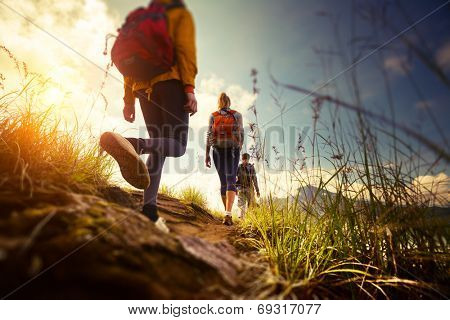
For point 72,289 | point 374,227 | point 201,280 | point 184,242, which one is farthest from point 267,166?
point 72,289

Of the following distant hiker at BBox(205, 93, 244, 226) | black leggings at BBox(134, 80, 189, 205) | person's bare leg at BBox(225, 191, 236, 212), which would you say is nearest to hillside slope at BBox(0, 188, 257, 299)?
black leggings at BBox(134, 80, 189, 205)

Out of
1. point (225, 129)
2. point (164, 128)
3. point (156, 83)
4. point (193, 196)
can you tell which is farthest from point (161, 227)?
point (193, 196)

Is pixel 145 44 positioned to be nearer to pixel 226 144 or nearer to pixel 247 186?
pixel 226 144

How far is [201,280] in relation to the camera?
0.91 meters

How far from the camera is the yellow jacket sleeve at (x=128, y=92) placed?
1.94m

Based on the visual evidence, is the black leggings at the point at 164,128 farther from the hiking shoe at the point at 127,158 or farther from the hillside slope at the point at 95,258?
the hillside slope at the point at 95,258

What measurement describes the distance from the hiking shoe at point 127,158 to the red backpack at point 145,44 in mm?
468

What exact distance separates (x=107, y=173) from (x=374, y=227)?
94.0 inches

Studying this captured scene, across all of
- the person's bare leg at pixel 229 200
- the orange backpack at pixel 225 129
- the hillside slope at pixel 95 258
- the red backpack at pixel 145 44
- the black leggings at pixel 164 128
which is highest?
the orange backpack at pixel 225 129

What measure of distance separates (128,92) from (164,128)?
56 cm

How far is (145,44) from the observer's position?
1440 mm

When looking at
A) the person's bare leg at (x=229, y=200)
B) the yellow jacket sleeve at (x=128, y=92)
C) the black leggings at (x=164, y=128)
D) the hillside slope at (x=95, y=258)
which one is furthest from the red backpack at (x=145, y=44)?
the person's bare leg at (x=229, y=200)

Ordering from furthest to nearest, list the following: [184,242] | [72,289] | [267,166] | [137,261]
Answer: [267,166] < [184,242] < [137,261] < [72,289]

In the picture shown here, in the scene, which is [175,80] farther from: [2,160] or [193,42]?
[2,160]
